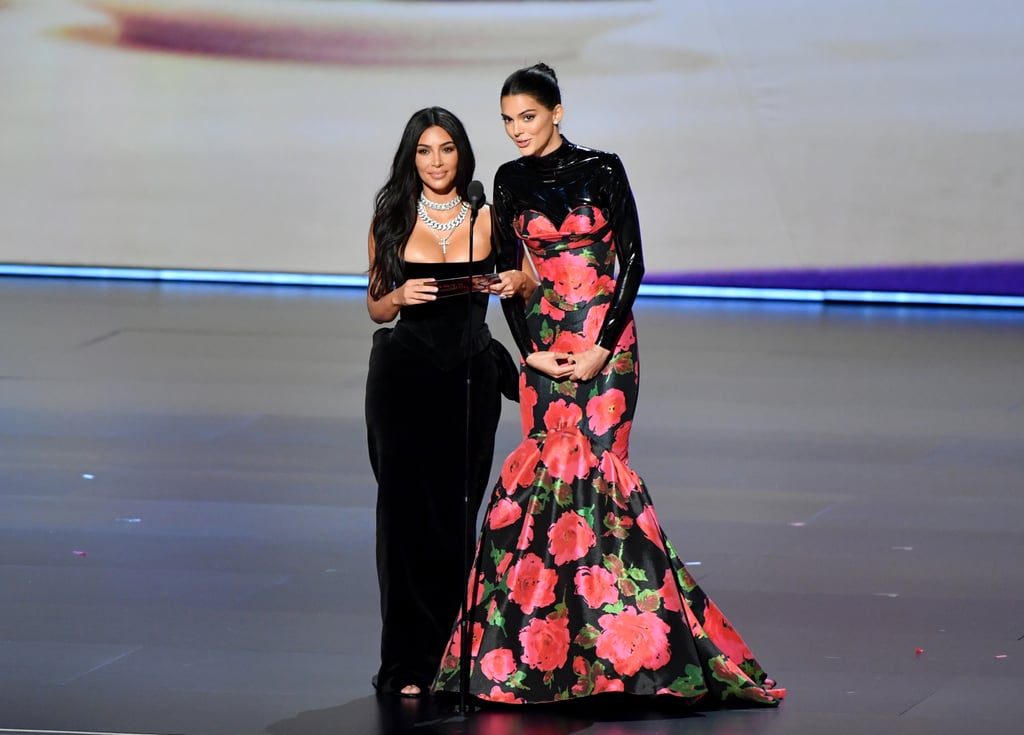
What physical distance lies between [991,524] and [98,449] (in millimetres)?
3418

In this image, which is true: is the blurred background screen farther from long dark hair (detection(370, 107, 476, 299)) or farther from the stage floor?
long dark hair (detection(370, 107, 476, 299))

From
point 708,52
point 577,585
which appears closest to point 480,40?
point 708,52

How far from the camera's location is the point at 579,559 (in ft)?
13.1

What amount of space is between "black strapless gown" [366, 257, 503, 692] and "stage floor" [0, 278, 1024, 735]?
214 millimetres

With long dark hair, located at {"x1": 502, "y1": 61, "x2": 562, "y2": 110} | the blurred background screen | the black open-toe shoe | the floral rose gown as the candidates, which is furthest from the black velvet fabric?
the blurred background screen

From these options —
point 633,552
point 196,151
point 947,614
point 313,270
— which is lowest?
point 947,614

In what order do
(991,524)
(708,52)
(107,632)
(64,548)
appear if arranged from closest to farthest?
1. (107,632)
2. (64,548)
3. (991,524)
4. (708,52)

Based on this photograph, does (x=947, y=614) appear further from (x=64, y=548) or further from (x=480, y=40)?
(x=480, y=40)

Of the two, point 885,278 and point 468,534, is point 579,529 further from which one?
point 885,278

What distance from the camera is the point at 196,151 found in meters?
12.2

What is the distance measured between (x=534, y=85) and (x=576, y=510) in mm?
943

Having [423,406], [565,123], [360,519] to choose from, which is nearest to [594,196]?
[423,406]

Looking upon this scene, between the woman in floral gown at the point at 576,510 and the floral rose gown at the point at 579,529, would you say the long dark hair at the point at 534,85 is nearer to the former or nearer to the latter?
the woman in floral gown at the point at 576,510

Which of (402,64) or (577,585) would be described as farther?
(402,64)
